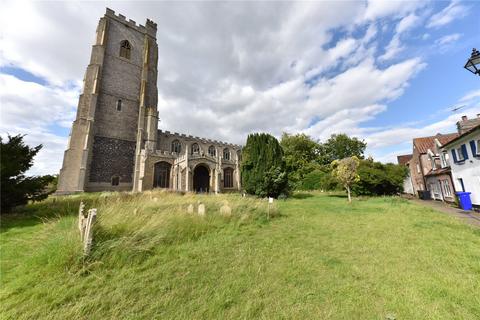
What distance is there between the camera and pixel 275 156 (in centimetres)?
1805

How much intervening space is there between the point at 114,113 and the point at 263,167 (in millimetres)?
21515

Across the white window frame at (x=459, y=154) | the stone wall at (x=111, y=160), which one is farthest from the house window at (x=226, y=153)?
the white window frame at (x=459, y=154)

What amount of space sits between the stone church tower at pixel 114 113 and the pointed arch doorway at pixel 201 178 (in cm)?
677

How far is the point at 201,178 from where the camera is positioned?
27078 millimetres

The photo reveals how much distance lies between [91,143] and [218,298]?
2701cm

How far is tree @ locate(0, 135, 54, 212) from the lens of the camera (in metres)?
8.24

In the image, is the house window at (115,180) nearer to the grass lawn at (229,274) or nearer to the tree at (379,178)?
the grass lawn at (229,274)

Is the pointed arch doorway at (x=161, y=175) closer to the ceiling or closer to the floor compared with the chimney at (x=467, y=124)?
closer to the floor

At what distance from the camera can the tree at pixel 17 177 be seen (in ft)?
27.0

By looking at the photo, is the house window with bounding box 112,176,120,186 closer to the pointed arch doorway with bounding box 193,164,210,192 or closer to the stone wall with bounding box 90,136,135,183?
the stone wall with bounding box 90,136,135,183

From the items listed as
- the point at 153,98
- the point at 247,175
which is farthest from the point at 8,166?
the point at 153,98

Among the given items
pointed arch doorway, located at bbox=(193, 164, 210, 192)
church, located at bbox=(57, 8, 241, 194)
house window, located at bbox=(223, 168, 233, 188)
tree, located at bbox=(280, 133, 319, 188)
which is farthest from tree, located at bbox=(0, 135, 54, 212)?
tree, located at bbox=(280, 133, 319, 188)

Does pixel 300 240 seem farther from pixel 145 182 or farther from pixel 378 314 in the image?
pixel 145 182

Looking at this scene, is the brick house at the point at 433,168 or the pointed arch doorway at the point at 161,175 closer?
the brick house at the point at 433,168
